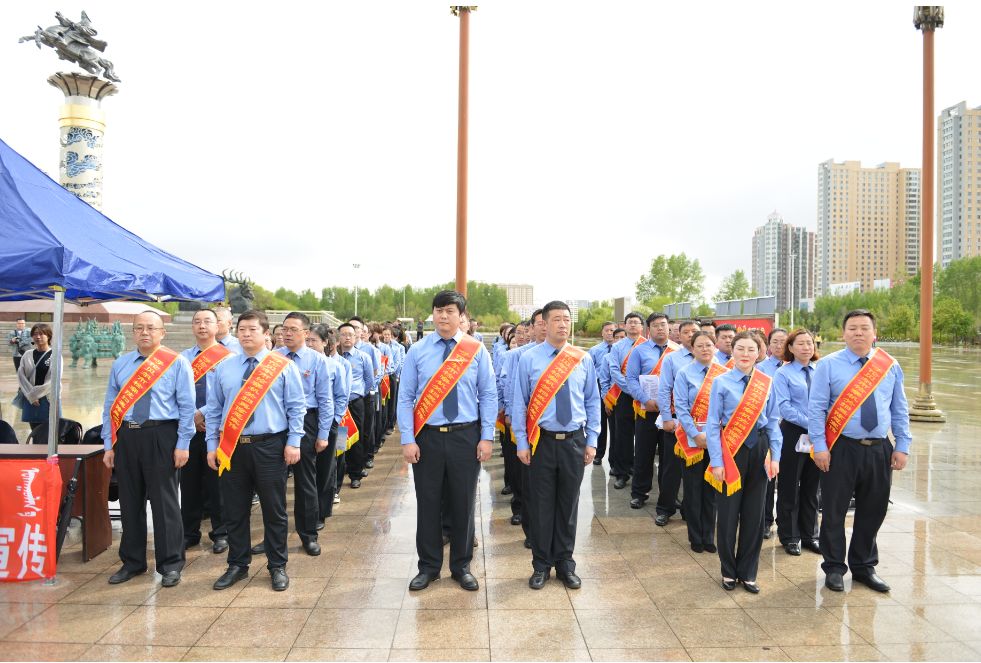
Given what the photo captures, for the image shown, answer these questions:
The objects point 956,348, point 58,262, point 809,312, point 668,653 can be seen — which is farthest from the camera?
point 809,312

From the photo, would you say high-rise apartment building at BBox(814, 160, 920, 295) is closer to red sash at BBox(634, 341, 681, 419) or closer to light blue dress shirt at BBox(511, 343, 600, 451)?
red sash at BBox(634, 341, 681, 419)

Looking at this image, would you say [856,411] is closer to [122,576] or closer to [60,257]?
[122,576]

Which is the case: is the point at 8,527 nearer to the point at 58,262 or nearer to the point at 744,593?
the point at 58,262

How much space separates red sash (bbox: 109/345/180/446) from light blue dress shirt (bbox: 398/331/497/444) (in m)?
1.52

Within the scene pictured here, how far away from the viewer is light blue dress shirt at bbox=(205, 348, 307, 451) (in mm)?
3830

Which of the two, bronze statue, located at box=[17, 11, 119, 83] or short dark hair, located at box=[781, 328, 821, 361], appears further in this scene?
bronze statue, located at box=[17, 11, 119, 83]

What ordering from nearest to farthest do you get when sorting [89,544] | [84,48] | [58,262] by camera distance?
1. [58,262]
2. [89,544]
3. [84,48]

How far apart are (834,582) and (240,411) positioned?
12.5ft

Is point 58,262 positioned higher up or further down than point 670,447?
higher up

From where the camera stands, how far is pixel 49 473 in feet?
13.0

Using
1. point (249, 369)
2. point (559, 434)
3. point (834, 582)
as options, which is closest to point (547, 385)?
point (559, 434)

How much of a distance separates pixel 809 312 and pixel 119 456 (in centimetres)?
6819

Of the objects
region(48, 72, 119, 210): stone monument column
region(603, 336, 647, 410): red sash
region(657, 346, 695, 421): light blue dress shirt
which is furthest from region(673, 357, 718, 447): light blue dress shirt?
region(48, 72, 119, 210): stone monument column

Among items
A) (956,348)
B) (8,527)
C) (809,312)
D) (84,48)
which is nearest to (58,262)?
(8,527)
